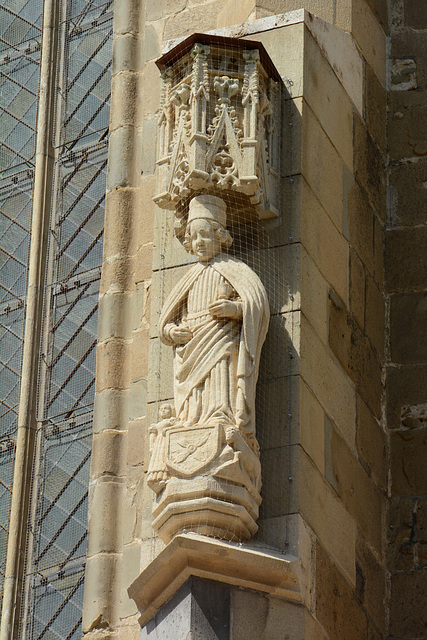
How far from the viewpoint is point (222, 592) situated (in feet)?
24.8

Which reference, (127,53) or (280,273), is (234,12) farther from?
(280,273)

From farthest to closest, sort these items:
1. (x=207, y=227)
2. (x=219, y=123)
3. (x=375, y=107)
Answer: (x=375, y=107) → (x=219, y=123) → (x=207, y=227)

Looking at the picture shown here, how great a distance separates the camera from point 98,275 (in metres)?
9.77

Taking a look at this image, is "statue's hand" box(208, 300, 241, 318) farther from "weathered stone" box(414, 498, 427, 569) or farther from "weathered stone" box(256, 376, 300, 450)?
"weathered stone" box(414, 498, 427, 569)

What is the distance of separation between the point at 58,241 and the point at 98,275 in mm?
382

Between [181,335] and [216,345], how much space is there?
0.18 meters

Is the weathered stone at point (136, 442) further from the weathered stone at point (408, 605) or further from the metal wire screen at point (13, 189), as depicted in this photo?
the weathered stone at point (408, 605)

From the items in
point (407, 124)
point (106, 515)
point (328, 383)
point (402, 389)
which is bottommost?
point (106, 515)

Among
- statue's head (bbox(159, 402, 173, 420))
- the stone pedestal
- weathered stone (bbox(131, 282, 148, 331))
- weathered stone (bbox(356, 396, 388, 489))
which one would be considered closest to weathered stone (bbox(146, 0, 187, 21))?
weathered stone (bbox(131, 282, 148, 331))

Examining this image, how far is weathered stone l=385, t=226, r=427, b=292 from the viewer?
912 centimetres

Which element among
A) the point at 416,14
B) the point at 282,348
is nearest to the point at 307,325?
the point at 282,348

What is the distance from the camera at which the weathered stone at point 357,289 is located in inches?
345

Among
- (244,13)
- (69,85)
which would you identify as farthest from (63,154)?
(244,13)

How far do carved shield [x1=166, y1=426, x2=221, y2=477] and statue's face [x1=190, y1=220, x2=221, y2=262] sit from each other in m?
0.85
